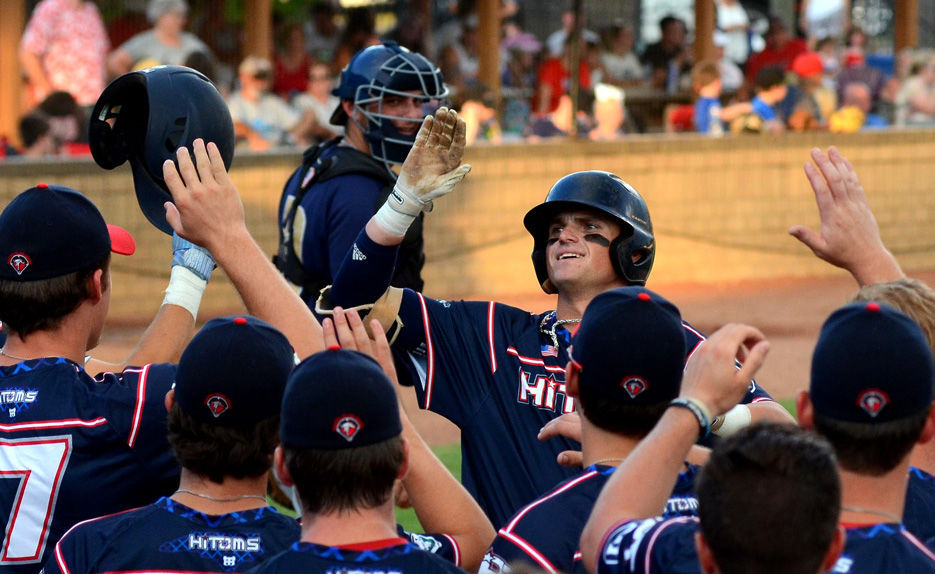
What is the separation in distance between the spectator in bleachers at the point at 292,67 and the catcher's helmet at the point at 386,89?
8.11 meters

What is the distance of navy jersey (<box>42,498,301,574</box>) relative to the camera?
267 cm

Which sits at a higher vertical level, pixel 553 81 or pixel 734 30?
pixel 734 30

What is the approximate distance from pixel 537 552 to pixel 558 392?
1098 millimetres

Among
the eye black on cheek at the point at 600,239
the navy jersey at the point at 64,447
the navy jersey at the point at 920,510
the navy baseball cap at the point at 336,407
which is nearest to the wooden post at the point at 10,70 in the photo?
the eye black on cheek at the point at 600,239

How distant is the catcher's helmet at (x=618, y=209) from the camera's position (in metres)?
4.05

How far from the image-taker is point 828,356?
253 centimetres

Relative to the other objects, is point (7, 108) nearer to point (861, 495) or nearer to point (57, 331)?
point (57, 331)

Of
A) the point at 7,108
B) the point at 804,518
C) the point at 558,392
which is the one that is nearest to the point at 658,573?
the point at 804,518

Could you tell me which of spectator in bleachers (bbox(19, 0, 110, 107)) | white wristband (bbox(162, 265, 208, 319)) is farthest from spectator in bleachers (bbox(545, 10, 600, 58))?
white wristband (bbox(162, 265, 208, 319))

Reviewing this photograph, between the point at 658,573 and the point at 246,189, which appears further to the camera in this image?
the point at 246,189

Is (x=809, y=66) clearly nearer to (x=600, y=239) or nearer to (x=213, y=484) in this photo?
(x=600, y=239)

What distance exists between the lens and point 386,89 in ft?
19.0

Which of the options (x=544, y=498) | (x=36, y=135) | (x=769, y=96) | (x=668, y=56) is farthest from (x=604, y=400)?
(x=668, y=56)

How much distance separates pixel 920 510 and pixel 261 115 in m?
10.7
